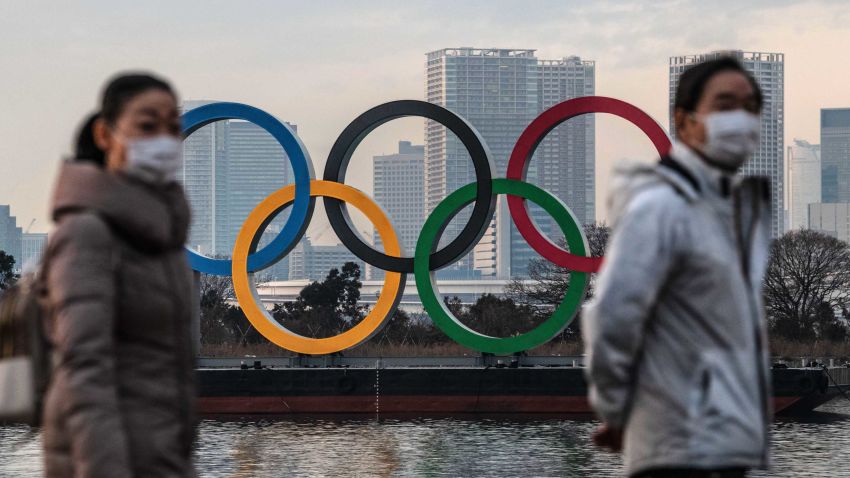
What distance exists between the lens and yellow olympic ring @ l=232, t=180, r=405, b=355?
33.8m

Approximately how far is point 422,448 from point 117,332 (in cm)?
2406

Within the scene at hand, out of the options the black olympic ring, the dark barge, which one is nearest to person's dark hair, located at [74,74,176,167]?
the black olympic ring

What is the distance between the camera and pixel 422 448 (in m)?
27.6

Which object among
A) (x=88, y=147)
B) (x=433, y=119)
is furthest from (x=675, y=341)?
(x=433, y=119)

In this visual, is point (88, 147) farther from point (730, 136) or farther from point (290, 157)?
point (290, 157)

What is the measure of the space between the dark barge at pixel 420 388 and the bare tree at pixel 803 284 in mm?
28042

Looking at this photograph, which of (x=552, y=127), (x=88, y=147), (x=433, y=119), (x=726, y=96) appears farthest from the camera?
(x=433, y=119)

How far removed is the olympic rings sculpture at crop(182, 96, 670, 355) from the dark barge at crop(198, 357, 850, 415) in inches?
47.6

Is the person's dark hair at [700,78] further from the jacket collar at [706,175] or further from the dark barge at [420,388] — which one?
the dark barge at [420,388]

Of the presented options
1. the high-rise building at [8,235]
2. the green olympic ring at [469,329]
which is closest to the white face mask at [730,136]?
the green olympic ring at [469,329]

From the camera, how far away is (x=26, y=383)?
155 inches

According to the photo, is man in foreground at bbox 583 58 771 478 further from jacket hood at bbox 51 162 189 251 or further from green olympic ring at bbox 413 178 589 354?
green olympic ring at bbox 413 178 589 354

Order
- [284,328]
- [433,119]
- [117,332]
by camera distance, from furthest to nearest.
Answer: [284,328] < [433,119] < [117,332]

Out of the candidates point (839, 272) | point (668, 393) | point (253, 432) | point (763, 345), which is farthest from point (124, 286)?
point (839, 272)
